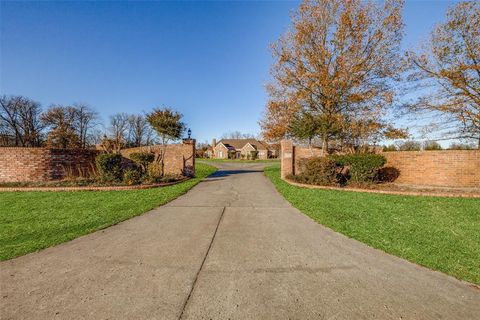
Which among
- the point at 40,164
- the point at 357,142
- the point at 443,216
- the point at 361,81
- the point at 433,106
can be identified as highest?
the point at 361,81

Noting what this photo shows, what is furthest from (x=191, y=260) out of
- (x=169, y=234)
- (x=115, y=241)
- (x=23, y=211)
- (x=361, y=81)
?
(x=361, y=81)

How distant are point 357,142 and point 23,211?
17.1m

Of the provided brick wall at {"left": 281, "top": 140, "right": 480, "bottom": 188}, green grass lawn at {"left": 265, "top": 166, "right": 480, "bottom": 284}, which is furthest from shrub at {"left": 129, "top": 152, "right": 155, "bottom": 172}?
brick wall at {"left": 281, "top": 140, "right": 480, "bottom": 188}

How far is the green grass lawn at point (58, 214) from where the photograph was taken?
3957mm

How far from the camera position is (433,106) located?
12922mm

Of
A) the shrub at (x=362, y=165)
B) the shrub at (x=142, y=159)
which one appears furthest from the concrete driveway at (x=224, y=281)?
the shrub at (x=142, y=159)

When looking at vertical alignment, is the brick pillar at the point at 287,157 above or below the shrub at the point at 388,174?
above

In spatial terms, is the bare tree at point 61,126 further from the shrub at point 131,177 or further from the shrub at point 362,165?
the shrub at point 362,165

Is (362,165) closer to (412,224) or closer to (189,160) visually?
(412,224)

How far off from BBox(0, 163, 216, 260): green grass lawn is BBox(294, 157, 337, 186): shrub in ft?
22.1

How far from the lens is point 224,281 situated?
8.80ft

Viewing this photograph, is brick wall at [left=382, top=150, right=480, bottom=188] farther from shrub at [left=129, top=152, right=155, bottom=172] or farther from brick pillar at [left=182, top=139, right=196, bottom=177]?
shrub at [left=129, top=152, right=155, bottom=172]

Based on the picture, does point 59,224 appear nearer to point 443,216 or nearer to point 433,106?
point 443,216

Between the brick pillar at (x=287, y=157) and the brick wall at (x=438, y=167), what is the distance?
17.7ft
